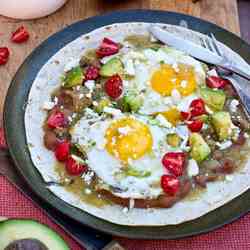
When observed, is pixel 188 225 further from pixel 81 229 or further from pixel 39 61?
pixel 39 61

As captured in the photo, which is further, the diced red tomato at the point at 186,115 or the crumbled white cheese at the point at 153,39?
the crumbled white cheese at the point at 153,39

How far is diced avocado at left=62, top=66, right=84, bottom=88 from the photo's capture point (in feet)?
8.95

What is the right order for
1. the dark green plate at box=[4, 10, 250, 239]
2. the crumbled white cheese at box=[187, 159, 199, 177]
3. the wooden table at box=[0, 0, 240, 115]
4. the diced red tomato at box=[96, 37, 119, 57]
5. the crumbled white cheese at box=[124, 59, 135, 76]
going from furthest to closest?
the wooden table at box=[0, 0, 240, 115] → the diced red tomato at box=[96, 37, 119, 57] → the crumbled white cheese at box=[124, 59, 135, 76] → the crumbled white cheese at box=[187, 159, 199, 177] → the dark green plate at box=[4, 10, 250, 239]

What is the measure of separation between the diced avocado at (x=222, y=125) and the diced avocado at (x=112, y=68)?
1.37 feet

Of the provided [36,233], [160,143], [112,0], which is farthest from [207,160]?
[112,0]

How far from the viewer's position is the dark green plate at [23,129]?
2404 mm

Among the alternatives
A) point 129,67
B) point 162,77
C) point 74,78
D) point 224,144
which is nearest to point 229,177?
point 224,144

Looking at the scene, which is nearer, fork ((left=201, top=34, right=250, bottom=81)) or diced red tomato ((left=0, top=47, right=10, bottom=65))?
fork ((left=201, top=34, right=250, bottom=81))

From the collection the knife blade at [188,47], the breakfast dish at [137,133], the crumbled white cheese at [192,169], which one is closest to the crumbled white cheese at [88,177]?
the breakfast dish at [137,133]

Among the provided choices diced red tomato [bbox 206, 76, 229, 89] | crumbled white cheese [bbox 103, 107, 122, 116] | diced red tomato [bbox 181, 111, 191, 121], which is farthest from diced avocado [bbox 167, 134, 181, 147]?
diced red tomato [bbox 206, 76, 229, 89]

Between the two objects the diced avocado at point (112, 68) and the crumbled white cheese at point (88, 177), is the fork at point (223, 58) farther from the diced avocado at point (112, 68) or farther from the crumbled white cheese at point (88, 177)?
the crumbled white cheese at point (88, 177)

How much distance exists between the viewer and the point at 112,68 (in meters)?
2.75

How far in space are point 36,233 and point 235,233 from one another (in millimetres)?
727

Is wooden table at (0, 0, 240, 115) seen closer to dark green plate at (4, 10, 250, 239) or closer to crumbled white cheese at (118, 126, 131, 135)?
dark green plate at (4, 10, 250, 239)
